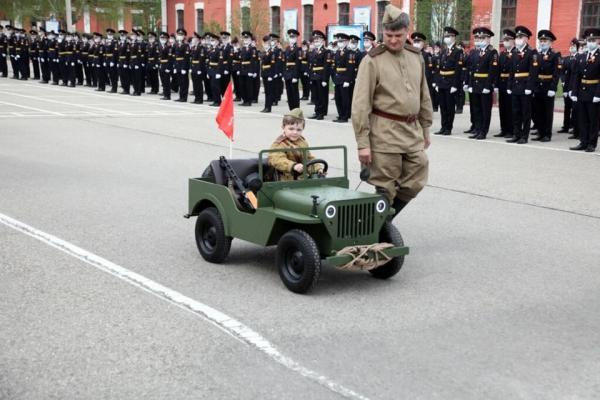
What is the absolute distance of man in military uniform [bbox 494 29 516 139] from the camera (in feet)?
55.6

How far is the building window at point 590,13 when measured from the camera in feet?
115

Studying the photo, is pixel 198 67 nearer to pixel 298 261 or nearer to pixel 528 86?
pixel 528 86

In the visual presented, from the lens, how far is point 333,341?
5012 millimetres

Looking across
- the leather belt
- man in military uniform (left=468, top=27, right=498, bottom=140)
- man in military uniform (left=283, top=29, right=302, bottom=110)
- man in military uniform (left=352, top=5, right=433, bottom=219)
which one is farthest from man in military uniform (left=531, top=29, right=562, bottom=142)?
the leather belt

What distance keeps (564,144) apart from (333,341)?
12213 mm

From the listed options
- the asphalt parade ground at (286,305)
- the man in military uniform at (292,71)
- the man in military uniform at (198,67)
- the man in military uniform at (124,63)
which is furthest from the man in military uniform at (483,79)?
the man in military uniform at (124,63)

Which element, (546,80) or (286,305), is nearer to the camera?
(286,305)

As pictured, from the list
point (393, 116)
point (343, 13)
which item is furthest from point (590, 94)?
point (343, 13)

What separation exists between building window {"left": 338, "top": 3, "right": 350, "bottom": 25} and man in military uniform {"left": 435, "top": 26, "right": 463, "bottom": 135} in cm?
2807

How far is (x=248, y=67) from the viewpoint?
25438 mm

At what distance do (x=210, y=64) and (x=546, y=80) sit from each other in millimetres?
12490

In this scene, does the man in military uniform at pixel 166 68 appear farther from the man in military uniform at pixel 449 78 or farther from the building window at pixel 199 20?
the building window at pixel 199 20

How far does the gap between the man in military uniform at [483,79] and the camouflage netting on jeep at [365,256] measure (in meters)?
11.4

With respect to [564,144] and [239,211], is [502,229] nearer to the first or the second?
[239,211]
